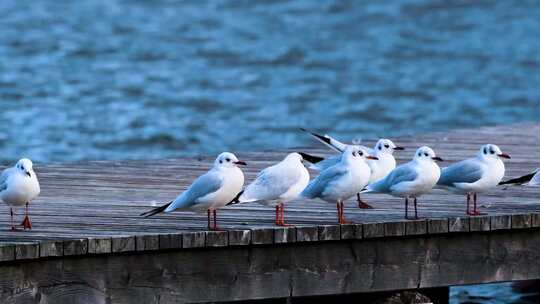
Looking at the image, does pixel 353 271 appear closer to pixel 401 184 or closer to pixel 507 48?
pixel 401 184

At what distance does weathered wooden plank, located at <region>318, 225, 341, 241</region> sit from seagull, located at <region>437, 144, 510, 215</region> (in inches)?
32.1

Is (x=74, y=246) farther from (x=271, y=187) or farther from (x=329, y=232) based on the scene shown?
(x=329, y=232)

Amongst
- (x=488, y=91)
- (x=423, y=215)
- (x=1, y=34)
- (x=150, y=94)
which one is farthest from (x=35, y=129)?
(x=423, y=215)

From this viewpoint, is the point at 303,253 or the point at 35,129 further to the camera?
the point at 35,129

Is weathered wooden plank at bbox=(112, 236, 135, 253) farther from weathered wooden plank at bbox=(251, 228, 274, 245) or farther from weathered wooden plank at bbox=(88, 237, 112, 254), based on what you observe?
weathered wooden plank at bbox=(251, 228, 274, 245)

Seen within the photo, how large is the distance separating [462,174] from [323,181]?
887mm

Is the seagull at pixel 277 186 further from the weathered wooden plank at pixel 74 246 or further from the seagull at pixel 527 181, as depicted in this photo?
the seagull at pixel 527 181

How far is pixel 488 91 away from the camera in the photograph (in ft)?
92.2

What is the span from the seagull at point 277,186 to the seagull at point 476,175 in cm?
98

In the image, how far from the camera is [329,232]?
9.38 meters

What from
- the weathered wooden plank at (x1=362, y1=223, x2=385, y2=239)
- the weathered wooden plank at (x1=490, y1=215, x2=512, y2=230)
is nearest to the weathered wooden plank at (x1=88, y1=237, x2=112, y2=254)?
the weathered wooden plank at (x1=362, y1=223, x2=385, y2=239)

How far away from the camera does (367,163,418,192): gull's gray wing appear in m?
9.42

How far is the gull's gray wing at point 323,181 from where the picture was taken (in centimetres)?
934

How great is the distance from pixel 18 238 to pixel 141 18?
1109 inches
